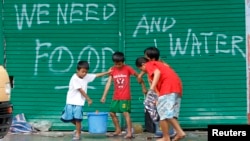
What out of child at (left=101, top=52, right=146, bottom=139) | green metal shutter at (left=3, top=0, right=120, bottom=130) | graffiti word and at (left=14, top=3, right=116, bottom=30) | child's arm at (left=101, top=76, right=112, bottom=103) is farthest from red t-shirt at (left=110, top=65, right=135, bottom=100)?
graffiti word and at (left=14, top=3, right=116, bottom=30)

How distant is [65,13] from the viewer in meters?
9.89

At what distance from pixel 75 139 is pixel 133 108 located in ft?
4.73

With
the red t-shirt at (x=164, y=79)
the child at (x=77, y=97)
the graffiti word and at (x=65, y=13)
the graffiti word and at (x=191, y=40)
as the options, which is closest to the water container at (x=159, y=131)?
the red t-shirt at (x=164, y=79)

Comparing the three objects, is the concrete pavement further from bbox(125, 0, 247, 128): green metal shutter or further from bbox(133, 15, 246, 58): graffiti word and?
bbox(133, 15, 246, 58): graffiti word and

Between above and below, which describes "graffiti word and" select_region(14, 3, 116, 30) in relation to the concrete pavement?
above

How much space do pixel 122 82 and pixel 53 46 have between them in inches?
65.7

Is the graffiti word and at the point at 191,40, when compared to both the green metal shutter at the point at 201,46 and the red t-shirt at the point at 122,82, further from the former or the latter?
the red t-shirt at the point at 122,82

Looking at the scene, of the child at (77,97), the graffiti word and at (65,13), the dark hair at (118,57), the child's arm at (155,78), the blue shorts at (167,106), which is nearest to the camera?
the child's arm at (155,78)

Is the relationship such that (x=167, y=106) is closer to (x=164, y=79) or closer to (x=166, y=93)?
(x=166, y=93)

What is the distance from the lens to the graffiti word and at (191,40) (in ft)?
31.9

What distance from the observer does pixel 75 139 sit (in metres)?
8.95

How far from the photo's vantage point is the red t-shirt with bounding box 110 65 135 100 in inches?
361

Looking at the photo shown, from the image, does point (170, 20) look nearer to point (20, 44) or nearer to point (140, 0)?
point (140, 0)

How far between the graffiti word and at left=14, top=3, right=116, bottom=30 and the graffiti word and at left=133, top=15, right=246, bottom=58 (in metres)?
0.71
